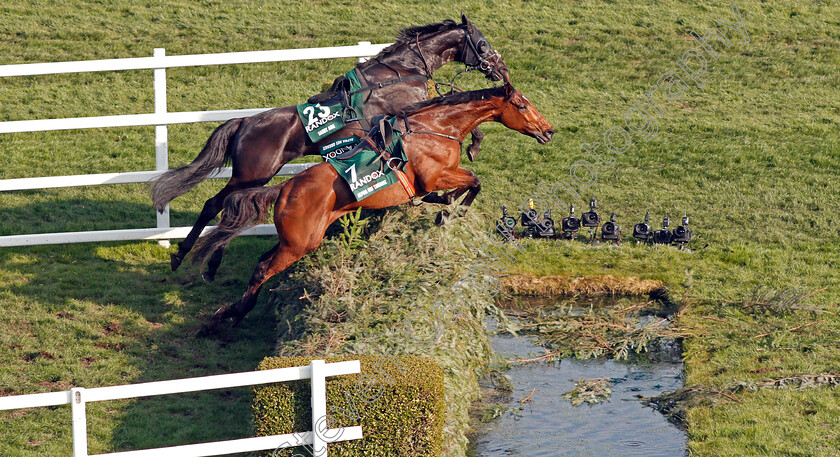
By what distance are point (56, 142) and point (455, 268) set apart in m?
7.83

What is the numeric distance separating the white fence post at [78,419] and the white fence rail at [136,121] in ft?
16.5

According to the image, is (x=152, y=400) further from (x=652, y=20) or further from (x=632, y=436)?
(x=652, y=20)

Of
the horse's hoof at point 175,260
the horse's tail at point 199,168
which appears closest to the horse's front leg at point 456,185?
the horse's tail at point 199,168

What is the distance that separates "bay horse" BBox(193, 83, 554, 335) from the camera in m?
8.23

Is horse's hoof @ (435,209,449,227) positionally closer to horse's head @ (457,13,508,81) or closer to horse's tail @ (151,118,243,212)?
horse's head @ (457,13,508,81)

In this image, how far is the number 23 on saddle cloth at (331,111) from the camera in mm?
9305

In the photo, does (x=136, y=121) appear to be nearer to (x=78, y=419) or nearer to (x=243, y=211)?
(x=243, y=211)

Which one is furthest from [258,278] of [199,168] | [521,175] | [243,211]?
[521,175]

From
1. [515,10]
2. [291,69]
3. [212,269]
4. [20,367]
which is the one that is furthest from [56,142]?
[515,10]

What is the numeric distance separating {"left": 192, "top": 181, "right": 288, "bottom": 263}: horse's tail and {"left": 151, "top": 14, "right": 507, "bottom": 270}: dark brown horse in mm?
1045

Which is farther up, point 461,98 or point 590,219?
point 461,98

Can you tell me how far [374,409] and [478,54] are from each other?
4617 millimetres

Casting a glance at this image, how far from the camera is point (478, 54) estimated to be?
984cm

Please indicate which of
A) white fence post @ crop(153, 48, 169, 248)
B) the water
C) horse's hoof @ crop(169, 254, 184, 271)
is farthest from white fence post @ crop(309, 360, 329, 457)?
white fence post @ crop(153, 48, 169, 248)
